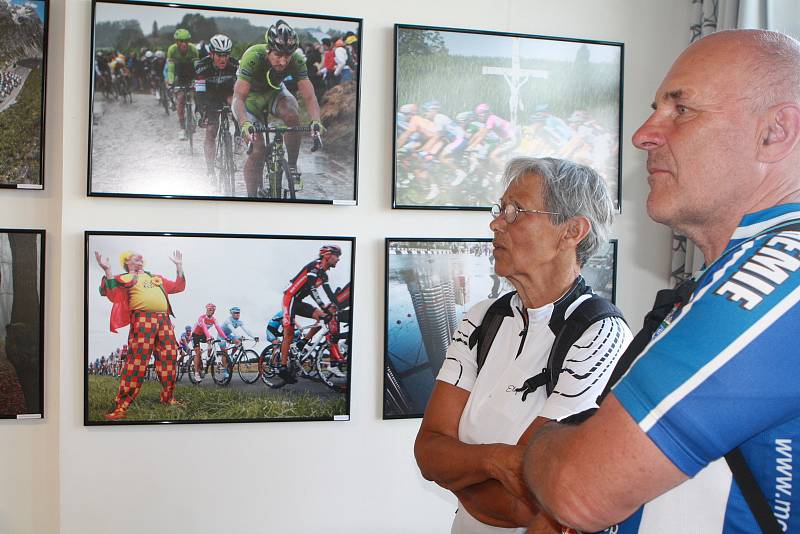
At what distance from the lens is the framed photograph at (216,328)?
2.63m

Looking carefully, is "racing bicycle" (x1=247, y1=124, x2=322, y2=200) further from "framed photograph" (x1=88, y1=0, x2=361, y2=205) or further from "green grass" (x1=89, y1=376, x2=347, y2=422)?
"green grass" (x1=89, y1=376, x2=347, y2=422)

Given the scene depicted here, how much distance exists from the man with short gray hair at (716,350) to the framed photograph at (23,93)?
2.30 metres

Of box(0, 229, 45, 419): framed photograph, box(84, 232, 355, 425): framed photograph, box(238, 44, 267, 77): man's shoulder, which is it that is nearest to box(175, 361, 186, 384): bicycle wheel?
box(84, 232, 355, 425): framed photograph

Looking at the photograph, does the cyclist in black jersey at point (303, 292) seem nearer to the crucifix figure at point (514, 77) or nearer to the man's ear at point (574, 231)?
the crucifix figure at point (514, 77)

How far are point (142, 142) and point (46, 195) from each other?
1.30 ft

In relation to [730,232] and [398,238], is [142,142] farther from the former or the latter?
[730,232]

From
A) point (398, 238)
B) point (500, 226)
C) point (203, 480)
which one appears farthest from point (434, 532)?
point (500, 226)

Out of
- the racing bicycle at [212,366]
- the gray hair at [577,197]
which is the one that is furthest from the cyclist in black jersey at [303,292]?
the gray hair at [577,197]

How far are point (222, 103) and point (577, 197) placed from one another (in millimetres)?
1462

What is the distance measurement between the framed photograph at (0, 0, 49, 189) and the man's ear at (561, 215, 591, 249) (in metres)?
1.86

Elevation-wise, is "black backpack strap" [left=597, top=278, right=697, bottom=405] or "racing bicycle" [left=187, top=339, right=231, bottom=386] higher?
"black backpack strap" [left=597, top=278, right=697, bottom=405]

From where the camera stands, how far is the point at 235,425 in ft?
8.98

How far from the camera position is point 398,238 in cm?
280

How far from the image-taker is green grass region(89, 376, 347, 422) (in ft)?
8.64
